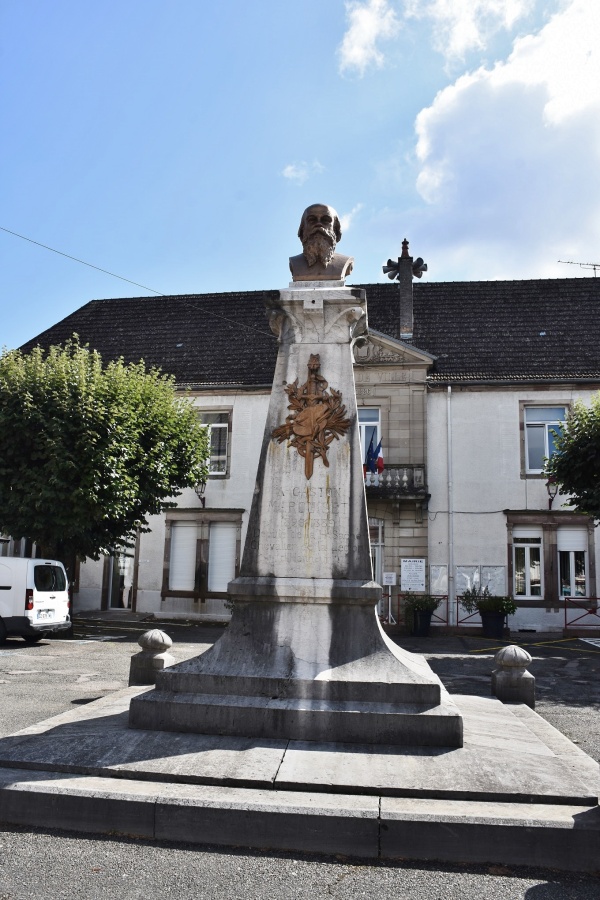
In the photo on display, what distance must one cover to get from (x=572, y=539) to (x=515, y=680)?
46.6ft

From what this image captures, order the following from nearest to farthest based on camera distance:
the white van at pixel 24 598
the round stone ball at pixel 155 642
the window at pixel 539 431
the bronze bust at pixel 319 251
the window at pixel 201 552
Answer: the bronze bust at pixel 319 251
the round stone ball at pixel 155 642
the white van at pixel 24 598
the window at pixel 539 431
the window at pixel 201 552

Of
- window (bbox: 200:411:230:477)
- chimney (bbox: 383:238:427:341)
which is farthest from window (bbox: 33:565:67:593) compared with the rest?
chimney (bbox: 383:238:427:341)

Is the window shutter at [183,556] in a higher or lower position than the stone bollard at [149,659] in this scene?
higher

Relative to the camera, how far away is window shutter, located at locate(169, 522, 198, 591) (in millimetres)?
22547

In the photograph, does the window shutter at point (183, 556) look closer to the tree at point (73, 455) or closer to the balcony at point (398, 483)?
the tree at point (73, 455)

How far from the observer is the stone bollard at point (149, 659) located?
24.8ft

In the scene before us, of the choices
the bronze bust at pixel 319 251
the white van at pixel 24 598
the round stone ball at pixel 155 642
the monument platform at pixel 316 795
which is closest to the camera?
the monument platform at pixel 316 795

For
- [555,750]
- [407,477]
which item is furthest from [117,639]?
[555,750]

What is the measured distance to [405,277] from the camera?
945 inches

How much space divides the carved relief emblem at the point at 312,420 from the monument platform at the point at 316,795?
2490 mm

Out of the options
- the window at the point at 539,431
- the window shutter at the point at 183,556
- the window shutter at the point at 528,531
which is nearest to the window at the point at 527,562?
the window shutter at the point at 528,531

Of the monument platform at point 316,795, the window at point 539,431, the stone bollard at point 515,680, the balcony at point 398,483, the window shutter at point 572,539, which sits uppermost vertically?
the window at point 539,431

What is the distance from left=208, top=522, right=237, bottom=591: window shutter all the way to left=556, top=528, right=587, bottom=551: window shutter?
379 inches

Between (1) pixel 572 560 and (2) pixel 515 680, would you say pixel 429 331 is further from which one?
Answer: (2) pixel 515 680
